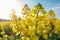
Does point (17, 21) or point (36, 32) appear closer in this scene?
point (36, 32)

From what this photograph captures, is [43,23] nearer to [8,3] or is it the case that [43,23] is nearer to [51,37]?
[51,37]

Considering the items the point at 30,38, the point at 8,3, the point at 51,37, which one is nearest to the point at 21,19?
the point at 30,38

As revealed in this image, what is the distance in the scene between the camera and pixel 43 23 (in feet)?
4.27

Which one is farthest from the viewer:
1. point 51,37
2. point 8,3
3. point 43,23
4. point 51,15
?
point 8,3

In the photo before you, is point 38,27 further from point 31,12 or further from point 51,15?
point 51,15

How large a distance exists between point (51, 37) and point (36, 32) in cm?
41

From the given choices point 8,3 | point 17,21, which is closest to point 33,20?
point 17,21

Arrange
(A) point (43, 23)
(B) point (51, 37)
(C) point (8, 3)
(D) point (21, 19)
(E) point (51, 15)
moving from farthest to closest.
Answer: (C) point (8, 3) → (B) point (51, 37) → (E) point (51, 15) → (D) point (21, 19) → (A) point (43, 23)

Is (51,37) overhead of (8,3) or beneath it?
beneath

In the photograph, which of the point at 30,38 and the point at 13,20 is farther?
the point at 13,20

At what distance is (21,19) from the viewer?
140 cm

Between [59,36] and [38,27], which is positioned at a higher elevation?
[38,27]

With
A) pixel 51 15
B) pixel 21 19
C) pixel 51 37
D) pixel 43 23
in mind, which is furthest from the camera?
pixel 51 37

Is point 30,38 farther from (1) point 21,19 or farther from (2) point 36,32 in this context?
(1) point 21,19
